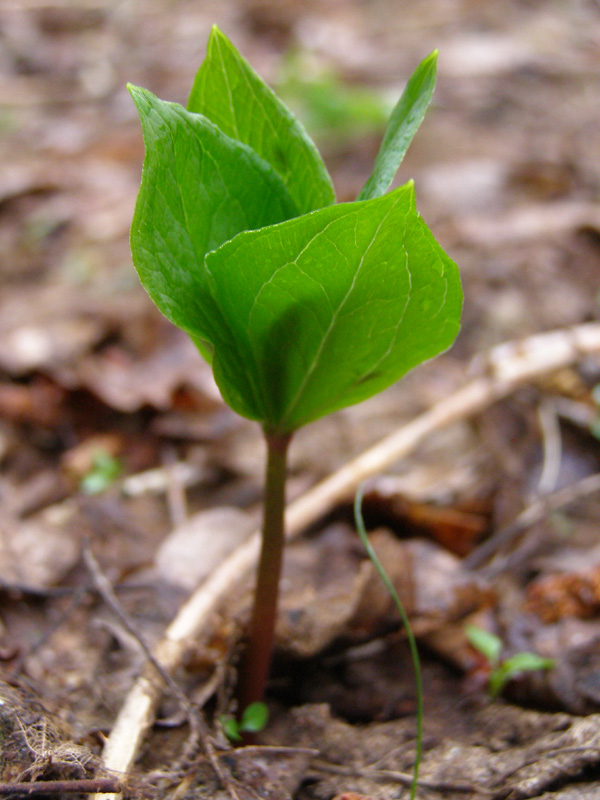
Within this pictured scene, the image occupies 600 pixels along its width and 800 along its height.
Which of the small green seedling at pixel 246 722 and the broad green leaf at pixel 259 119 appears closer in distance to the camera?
the broad green leaf at pixel 259 119

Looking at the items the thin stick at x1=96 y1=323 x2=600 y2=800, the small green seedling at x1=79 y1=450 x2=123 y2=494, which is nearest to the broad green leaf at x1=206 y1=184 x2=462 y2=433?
the thin stick at x1=96 y1=323 x2=600 y2=800

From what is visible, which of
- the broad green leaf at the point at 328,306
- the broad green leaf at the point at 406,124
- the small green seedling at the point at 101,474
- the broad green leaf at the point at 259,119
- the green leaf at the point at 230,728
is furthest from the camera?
the small green seedling at the point at 101,474

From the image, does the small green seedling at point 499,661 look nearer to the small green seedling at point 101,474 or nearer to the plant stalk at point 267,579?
the plant stalk at point 267,579

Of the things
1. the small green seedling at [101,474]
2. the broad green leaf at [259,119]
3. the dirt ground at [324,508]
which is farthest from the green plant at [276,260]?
the small green seedling at [101,474]

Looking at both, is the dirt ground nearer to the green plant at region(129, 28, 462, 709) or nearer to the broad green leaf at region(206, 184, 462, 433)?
the green plant at region(129, 28, 462, 709)

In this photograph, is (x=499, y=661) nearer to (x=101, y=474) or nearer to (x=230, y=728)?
(x=230, y=728)

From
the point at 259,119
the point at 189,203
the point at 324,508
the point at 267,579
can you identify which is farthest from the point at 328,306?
the point at 324,508

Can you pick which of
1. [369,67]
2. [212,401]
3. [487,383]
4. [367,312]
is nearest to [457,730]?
[367,312]
